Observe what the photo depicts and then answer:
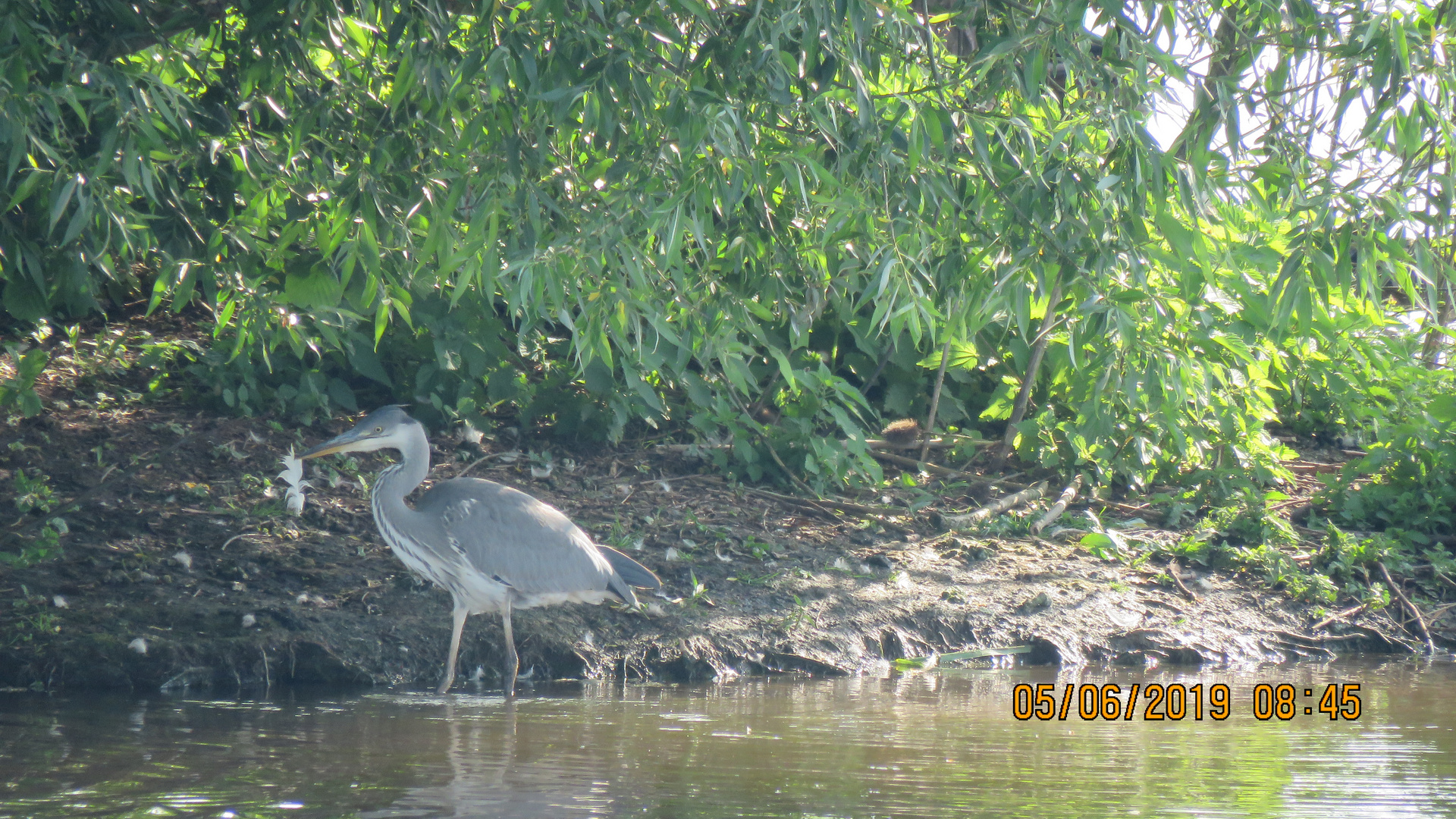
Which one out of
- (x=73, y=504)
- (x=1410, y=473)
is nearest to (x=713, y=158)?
(x=73, y=504)

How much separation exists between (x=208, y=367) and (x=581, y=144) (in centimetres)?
396

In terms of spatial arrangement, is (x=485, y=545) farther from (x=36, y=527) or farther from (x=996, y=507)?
(x=996, y=507)

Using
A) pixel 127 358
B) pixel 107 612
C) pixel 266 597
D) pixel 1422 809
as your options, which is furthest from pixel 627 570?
pixel 127 358

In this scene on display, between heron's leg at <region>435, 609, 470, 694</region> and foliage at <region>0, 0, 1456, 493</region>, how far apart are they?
1533 millimetres

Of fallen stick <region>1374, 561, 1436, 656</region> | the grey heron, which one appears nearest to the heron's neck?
the grey heron

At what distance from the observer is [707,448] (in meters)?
8.70

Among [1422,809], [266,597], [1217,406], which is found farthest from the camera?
[1217,406]

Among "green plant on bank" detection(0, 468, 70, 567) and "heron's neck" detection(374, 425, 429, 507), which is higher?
"heron's neck" detection(374, 425, 429, 507)

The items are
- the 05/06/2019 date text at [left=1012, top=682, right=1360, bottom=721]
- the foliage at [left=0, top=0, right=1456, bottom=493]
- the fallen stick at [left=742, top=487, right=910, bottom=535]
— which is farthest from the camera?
the fallen stick at [left=742, top=487, right=910, bottom=535]

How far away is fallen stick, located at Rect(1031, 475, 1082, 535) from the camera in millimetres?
8000

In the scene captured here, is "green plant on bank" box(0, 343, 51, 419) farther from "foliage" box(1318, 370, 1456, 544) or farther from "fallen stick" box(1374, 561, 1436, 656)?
"foliage" box(1318, 370, 1456, 544)

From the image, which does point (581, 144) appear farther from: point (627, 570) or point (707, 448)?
point (707, 448)

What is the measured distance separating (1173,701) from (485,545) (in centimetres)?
321

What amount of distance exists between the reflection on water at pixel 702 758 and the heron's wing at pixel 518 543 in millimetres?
654
